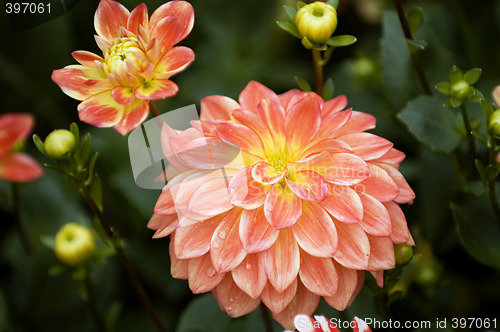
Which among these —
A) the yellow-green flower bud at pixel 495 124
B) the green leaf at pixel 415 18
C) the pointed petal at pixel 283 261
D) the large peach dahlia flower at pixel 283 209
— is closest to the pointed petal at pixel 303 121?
the large peach dahlia flower at pixel 283 209

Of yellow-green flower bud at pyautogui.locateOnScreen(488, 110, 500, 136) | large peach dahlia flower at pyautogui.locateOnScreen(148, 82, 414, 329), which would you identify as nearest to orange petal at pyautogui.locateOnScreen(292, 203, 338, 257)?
large peach dahlia flower at pyautogui.locateOnScreen(148, 82, 414, 329)

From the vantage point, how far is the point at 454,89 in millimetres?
740

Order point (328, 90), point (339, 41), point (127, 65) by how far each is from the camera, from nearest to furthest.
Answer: point (127, 65) → point (339, 41) → point (328, 90)

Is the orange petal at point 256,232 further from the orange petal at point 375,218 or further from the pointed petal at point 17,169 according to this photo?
the pointed petal at point 17,169

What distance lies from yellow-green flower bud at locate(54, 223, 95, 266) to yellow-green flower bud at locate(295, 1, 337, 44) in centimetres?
41

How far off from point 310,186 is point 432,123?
12.4 inches

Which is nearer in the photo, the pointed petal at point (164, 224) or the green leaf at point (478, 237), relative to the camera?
the pointed petal at point (164, 224)

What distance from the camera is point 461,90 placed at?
73cm

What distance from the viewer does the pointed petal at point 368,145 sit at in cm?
62

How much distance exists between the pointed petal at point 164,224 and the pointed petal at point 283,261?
0.35ft

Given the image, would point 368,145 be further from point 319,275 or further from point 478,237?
point 478,237

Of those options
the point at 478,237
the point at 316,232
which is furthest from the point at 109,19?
the point at 478,237

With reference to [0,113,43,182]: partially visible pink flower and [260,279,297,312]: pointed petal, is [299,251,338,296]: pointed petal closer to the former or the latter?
[260,279,297,312]: pointed petal

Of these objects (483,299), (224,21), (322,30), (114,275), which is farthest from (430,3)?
(114,275)
